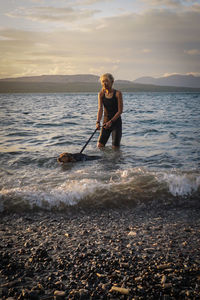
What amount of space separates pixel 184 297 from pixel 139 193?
256cm

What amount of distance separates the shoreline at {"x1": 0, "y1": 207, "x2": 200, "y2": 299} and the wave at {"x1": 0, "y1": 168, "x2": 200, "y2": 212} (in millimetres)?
280

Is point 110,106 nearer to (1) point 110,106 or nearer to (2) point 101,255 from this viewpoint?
(1) point 110,106

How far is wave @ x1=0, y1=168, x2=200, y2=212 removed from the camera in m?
4.35

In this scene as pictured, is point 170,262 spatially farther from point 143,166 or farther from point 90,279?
point 143,166

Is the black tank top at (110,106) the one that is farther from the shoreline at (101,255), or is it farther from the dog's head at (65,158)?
the shoreline at (101,255)

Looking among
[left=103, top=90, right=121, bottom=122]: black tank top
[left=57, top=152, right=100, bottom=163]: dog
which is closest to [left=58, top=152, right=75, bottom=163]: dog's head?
[left=57, top=152, right=100, bottom=163]: dog

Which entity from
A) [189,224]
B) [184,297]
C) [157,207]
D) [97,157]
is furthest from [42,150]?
[184,297]

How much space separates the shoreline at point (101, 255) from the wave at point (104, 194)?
28 centimetres

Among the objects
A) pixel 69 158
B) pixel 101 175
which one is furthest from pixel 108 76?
pixel 101 175

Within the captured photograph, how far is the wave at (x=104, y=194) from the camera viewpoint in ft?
14.3

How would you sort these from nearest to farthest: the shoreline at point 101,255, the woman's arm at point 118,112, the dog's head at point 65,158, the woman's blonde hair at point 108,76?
the shoreline at point 101,255 < the woman's blonde hair at point 108,76 < the dog's head at point 65,158 < the woman's arm at point 118,112

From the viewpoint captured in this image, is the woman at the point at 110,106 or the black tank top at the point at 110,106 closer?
the woman at the point at 110,106

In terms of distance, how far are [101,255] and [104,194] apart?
6.01 feet

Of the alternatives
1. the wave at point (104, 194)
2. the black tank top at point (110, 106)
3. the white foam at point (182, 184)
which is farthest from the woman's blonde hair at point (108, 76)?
the white foam at point (182, 184)
